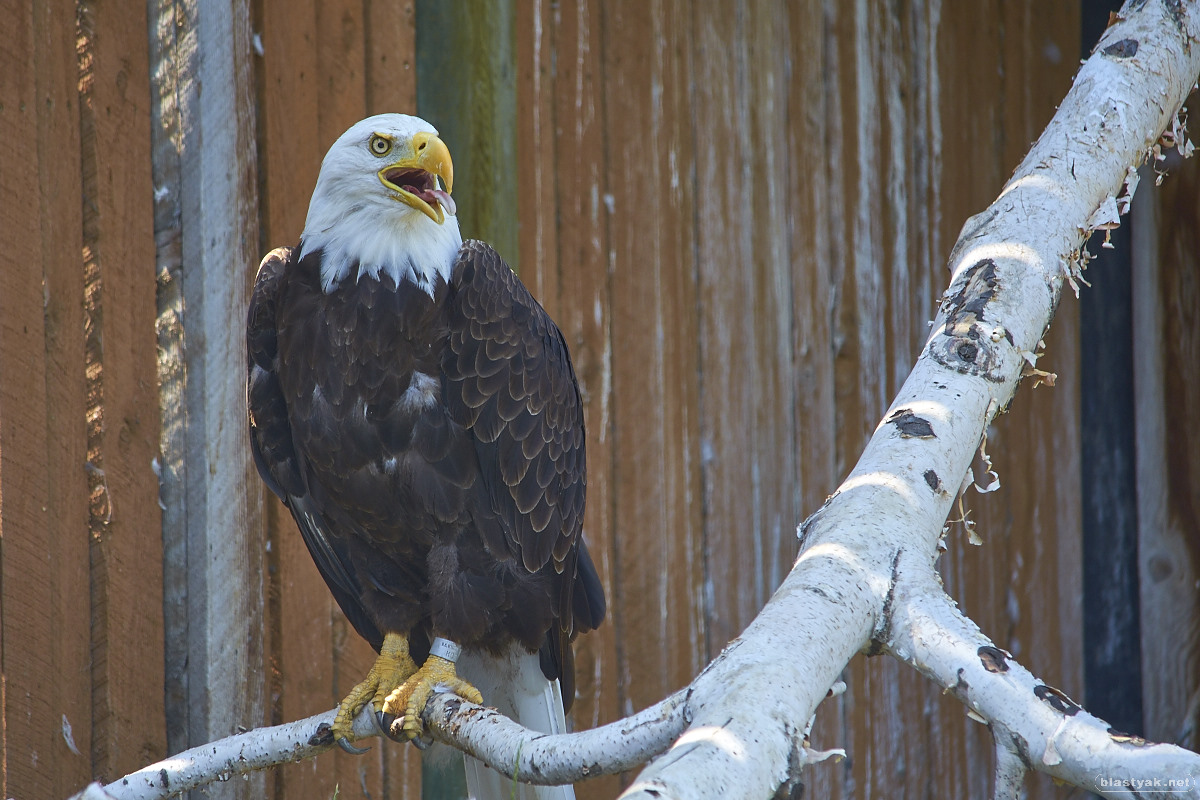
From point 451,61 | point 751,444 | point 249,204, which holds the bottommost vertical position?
point 751,444

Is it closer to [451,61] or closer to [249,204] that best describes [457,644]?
[249,204]

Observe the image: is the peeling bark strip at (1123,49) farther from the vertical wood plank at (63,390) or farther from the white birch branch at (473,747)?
the vertical wood plank at (63,390)

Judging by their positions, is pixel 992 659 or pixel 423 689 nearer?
pixel 992 659

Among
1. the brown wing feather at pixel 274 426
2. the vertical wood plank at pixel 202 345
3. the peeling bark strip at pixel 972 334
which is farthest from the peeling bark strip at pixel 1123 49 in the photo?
the vertical wood plank at pixel 202 345

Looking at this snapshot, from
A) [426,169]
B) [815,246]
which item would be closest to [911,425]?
[426,169]

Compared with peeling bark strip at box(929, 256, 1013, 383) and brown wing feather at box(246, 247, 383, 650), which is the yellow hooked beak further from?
peeling bark strip at box(929, 256, 1013, 383)

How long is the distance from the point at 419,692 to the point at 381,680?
0.18 metres

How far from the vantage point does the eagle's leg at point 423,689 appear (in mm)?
2363

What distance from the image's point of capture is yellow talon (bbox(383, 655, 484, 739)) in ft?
7.75

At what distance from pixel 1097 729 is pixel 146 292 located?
225 centimetres

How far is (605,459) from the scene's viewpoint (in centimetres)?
341

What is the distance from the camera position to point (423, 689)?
242 cm

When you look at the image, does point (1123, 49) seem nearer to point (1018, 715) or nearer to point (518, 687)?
point (1018, 715)

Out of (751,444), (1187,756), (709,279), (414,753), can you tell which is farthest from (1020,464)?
(1187,756)
